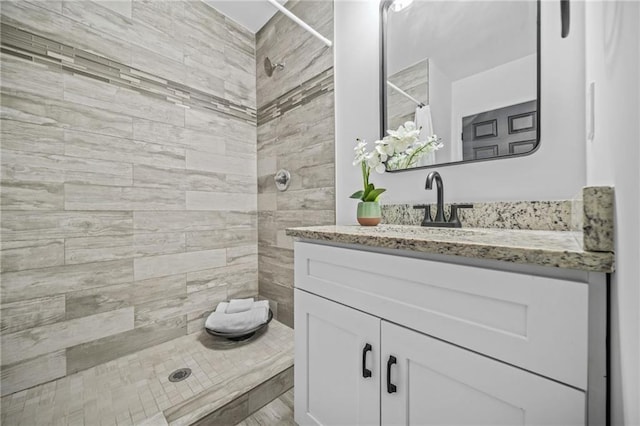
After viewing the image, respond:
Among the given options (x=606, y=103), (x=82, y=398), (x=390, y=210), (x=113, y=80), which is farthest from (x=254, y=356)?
(x=113, y=80)

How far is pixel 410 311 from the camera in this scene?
624 millimetres

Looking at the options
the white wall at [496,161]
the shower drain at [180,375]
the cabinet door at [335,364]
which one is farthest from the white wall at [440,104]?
the shower drain at [180,375]

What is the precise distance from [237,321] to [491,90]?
5.76 feet

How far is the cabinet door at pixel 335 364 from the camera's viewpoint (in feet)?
2.37

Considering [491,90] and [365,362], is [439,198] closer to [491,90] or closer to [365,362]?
[491,90]

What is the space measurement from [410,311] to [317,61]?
1.58m

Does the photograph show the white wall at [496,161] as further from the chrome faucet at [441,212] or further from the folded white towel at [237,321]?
the folded white towel at [237,321]

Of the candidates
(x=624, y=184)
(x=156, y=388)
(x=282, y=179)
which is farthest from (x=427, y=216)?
(x=156, y=388)

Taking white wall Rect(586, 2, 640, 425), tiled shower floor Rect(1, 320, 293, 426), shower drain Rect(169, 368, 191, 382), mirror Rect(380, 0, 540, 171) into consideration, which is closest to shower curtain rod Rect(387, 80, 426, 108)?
mirror Rect(380, 0, 540, 171)

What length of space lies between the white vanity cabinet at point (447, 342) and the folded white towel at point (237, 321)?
76 cm

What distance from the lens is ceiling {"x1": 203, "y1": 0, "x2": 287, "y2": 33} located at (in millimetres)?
1761

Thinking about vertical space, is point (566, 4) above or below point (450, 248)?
above

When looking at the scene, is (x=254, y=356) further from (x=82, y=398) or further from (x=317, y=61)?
(x=317, y=61)

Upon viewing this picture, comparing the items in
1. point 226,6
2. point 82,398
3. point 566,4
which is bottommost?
point 82,398
